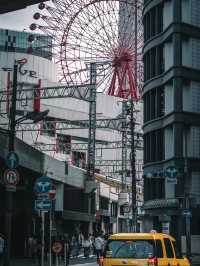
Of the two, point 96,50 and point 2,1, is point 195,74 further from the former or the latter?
point 2,1

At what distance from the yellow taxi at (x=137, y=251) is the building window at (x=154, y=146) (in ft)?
124

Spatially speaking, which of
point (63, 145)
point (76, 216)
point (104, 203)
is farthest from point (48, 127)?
point (76, 216)

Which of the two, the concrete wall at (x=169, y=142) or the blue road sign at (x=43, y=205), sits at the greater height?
the concrete wall at (x=169, y=142)

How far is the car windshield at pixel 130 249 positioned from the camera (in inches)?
689

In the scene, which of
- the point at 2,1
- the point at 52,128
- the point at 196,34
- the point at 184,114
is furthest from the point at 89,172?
the point at 2,1

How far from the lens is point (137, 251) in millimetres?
17594

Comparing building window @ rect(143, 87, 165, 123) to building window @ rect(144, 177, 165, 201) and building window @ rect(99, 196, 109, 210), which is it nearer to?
building window @ rect(144, 177, 165, 201)

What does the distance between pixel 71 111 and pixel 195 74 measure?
189 ft

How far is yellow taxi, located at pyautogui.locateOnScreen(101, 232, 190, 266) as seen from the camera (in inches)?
684

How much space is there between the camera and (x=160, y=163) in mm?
55281

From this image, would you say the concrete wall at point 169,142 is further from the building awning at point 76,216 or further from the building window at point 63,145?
the building window at point 63,145

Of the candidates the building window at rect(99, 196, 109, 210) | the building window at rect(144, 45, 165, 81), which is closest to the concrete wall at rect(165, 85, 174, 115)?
the building window at rect(144, 45, 165, 81)

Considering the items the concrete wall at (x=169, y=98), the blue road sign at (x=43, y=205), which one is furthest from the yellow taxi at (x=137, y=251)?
the concrete wall at (x=169, y=98)

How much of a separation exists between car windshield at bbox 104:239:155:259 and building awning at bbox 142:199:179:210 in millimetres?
32899
